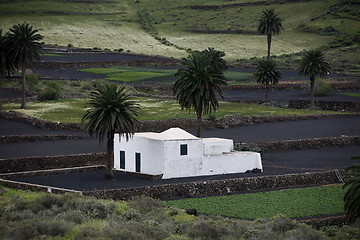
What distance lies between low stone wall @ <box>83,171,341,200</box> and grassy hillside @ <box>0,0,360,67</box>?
283 feet

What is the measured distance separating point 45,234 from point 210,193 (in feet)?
72.8

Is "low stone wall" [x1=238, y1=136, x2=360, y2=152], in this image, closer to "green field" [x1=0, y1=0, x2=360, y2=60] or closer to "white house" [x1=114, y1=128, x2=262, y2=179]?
"white house" [x1=114, y1=128, x2=262, y2=179]

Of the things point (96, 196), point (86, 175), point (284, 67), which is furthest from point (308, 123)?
point (284, 67)

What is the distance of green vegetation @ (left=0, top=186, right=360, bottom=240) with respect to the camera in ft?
127

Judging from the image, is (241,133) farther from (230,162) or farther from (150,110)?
(230,162)

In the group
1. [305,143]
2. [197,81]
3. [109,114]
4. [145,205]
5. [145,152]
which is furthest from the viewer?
[305,143]

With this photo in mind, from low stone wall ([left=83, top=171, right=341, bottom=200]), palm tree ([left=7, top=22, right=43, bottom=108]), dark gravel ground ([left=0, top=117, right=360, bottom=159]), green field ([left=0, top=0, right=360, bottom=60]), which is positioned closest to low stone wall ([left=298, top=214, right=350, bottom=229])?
low stone wall ([left=83, top=171, right=341, bottom=200])

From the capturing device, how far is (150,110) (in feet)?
298

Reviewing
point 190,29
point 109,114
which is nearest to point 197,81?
point 109,114

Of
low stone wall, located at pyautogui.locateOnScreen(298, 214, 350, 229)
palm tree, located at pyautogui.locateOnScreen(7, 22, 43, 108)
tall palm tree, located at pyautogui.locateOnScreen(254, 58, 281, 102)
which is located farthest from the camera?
tall palm tree, located at pyautogui.locateOnScreen(254, 58, 281, 102)

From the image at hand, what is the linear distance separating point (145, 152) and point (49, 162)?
7.63 metres

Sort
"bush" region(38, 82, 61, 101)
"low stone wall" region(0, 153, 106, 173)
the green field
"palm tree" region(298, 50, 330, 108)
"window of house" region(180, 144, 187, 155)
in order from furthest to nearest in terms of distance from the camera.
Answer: the green field → "palm tree" region(298, 50, 330, 108) → "bush" region(38, 82, 61, 101) → "window of house" region(180, 144, 187, 155) → "low stone wall" region(0, 153, 106, 173)

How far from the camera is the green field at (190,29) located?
160250 mm

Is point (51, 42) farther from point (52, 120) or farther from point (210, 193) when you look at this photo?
point (210, 193)
